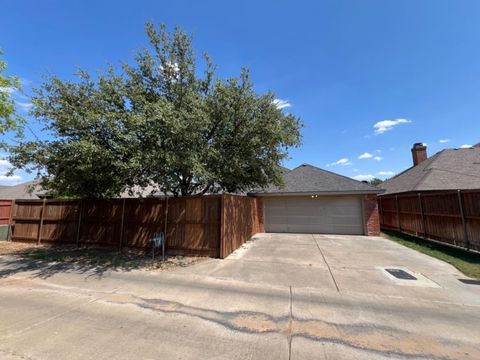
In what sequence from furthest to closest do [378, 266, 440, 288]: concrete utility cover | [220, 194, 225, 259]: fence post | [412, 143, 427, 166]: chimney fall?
[412, 143, 427, 166]: chimney
[220, 194, 225, 259]: fence post
[378, 266, 440, 288]: concrete utility cover

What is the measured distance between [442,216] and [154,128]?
12.6 m

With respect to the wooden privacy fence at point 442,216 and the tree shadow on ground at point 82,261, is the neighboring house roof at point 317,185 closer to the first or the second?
the wooden privacy fence at point 442,216

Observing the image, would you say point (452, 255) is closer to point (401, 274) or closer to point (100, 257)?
point (401, 274)

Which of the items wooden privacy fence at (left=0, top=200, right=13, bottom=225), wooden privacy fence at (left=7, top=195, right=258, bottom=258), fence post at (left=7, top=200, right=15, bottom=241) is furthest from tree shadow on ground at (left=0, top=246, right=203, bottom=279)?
wooden privacy fence at (left=0, top=200, right=13, bottom=225)

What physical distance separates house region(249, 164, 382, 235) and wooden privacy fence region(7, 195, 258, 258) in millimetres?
3204

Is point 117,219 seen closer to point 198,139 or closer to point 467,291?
point 198,139

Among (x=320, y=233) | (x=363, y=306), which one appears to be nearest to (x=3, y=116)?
(x=363, y=306)

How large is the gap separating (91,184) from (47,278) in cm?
328

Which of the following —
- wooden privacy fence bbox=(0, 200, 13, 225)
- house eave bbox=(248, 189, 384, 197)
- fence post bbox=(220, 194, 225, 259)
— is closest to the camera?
fence post bbox=(220, 194, 225, 259)

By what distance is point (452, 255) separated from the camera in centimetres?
873

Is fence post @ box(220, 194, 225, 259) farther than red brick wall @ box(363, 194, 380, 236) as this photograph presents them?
No

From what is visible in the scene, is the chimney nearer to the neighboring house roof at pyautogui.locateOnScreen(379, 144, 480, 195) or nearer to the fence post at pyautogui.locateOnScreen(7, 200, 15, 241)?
the neighboring house roof at pyautogui.locateOnScreen(379, 144, 480, 195)

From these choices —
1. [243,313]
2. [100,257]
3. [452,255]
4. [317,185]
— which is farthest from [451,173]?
[100,257]

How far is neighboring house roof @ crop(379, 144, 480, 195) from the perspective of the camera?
14015 mm
